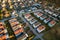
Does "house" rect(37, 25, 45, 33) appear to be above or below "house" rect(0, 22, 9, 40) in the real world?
below

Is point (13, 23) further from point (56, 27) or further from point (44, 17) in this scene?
point (56, 27)

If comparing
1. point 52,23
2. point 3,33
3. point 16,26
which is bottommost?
point 52,23

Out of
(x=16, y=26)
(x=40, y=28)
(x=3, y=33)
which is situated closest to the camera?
(x=3, y=33)

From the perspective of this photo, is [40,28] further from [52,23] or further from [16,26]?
[16,26]

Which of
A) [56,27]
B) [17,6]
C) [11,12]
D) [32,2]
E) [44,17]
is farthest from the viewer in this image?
[32,2]

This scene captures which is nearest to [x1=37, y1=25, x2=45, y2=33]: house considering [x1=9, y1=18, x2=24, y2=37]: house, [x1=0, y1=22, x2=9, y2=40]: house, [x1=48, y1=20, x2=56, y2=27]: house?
[x1=48, y1=20, x2=56, y2=27]: house

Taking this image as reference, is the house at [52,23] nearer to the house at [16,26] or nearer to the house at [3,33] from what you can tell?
the house at [16,26]

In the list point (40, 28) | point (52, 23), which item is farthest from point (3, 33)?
point (52, 23)

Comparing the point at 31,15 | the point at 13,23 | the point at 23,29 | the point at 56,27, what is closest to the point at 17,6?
the point at 31,15

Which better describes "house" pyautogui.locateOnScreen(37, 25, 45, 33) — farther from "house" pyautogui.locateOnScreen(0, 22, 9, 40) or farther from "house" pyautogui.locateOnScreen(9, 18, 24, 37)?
"house" pyautogui.locateOnScreen(0, 22, 9, 40)

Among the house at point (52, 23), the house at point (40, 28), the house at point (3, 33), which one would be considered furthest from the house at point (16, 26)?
the house at point (52, 23)

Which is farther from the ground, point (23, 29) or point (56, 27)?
point (23, 29)
